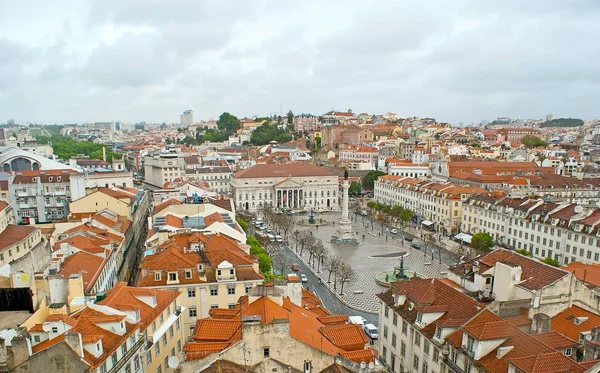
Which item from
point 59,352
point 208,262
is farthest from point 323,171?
point 59,352

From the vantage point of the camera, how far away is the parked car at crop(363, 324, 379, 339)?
42181mm

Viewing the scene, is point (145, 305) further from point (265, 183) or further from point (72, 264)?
point (265, 183)

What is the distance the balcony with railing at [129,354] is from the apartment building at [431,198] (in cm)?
7186

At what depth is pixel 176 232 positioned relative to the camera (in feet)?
148

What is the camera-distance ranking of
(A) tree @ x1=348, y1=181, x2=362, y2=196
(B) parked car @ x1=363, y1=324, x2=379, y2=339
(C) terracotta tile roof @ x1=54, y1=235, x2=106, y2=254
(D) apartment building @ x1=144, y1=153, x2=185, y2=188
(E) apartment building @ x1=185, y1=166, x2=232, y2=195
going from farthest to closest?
(E) apartment building @ x1=185, y1=166, x2=232, y2=195 → (D) apartment building @ x1=144, y1=153, x2=185, y2=188 → (A) tree @ x1=348, y1=181, x2=362, y2=196 → (B) parked car @ x1=363, y1=324, x2=379, y2=339 → (C) terracotta tile roof @ x1=54, y1=235, x2=106, y2=254

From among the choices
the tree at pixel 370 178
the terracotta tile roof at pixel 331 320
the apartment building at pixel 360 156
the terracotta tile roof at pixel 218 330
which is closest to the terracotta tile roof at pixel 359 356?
the terracotta tile roof at pixel 331 320

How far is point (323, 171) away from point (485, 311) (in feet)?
336

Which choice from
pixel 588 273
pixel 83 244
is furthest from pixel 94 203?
pixel 588 273

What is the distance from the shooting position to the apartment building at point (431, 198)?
85.9 metres

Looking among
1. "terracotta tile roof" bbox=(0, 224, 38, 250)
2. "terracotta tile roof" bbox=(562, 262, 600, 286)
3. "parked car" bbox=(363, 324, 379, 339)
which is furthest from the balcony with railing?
"terracotta tile roof" bbox=(562, 262, 600, 286)

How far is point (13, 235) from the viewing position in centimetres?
3828

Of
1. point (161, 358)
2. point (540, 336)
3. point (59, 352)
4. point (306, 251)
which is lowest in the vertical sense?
point (306, 251)

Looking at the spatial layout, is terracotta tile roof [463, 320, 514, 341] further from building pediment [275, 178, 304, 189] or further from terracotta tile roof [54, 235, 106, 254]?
building pediment [275, 178, 304, 189]

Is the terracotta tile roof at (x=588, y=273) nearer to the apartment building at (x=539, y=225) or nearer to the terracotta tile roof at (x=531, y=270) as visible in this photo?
the terracotta tile roof at (x=531, y=270)
